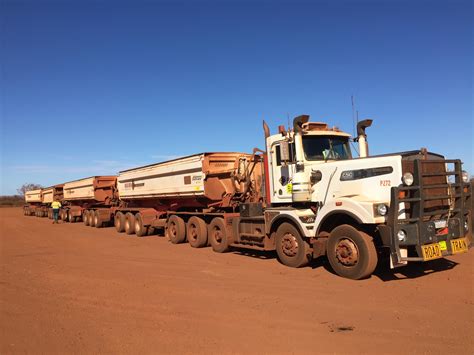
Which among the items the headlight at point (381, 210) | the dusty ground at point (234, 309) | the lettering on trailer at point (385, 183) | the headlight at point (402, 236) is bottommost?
the dusty ground at point (234, 309)

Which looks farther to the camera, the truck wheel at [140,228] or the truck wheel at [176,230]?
the truck wheel at [140,228]

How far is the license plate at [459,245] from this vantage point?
7.20 m

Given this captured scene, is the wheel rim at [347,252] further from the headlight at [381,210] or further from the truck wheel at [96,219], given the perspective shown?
the truck wheel at [96,219]

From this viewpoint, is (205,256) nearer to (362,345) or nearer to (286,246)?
(286,246)

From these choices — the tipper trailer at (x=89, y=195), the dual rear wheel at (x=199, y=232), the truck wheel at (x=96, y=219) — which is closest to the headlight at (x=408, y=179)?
the dual rear wheel at (x=199, y=232)

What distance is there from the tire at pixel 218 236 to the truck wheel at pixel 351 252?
13.5 feet

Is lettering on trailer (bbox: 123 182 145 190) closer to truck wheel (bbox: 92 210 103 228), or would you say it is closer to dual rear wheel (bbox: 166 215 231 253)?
dual rear wheel (bbox: 166 215 231 253)

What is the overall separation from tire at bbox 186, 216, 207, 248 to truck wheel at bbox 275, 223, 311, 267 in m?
3.86

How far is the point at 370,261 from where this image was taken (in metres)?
7.05

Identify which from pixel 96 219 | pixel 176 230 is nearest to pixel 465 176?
pixel 176 230

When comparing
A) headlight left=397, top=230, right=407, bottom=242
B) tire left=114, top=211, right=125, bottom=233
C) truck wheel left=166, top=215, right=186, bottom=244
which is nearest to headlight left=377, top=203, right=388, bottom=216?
headlight left=397, top=230, right=407, bottom=242

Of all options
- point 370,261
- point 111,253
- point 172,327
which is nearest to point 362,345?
point 172,327

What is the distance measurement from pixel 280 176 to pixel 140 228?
30.8 ft

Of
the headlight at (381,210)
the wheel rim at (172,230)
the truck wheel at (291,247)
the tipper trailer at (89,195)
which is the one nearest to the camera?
the headlight at (381,210)
